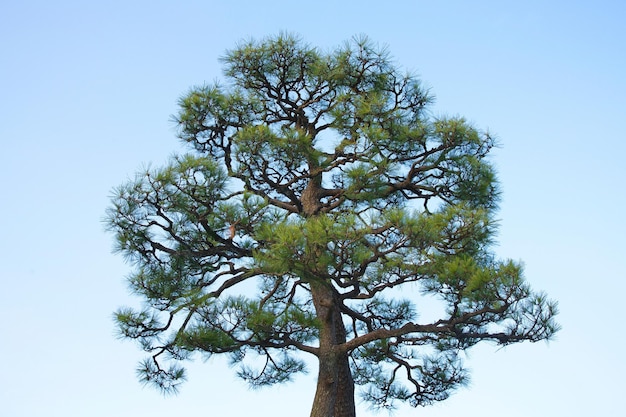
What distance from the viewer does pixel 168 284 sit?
18.2 ft

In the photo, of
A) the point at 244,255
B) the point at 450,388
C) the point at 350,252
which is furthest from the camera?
the point at 450,388

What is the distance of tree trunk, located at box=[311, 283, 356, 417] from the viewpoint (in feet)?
16.5

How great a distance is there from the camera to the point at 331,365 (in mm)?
5090

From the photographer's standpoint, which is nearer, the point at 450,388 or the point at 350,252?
the point at 350,252

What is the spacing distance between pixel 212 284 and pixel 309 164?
1.12 m

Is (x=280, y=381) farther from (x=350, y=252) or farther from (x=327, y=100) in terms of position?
(x=327, y=100)

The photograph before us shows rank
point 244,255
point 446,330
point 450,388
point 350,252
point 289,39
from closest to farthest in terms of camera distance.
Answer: point 350,252, point 446,330, point 244,255, point 289,39, point 450,388

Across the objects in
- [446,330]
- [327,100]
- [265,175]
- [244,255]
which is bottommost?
[446,330]

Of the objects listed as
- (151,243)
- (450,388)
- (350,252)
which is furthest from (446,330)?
(151,243)

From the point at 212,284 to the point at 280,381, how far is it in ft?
3.02

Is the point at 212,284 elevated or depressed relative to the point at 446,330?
elevated

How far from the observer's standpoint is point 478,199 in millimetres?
5590

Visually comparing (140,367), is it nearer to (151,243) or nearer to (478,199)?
(151,243)

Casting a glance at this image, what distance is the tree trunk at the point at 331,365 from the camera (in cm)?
502
